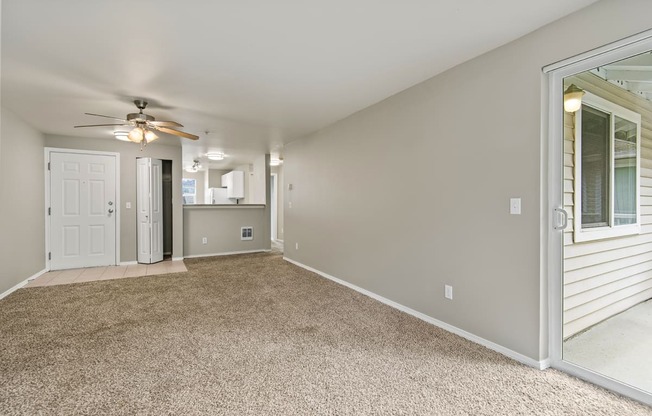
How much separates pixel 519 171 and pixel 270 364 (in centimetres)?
221

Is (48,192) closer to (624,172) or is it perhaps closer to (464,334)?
(464,334)

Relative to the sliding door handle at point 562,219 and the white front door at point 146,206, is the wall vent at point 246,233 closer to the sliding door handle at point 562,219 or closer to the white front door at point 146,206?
the white front door at point 146,206

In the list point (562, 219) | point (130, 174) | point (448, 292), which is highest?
point (130, 174)

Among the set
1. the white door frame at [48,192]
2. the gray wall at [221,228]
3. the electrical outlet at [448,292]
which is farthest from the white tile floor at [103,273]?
the electrical outlet at [448,292]

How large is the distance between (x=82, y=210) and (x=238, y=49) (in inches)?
183

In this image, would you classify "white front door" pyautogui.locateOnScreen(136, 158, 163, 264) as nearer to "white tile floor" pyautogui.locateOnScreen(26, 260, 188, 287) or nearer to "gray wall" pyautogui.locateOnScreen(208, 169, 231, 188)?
"white tile floor" pyautogui.locateOnScreen(26, 260, 188, 287)

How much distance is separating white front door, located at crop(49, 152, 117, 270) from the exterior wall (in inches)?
252

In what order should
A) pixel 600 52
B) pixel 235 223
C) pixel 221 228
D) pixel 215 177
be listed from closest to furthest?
pixel 600 52 → pixel 221 228 → pixel 235 223 → pixel 215 177

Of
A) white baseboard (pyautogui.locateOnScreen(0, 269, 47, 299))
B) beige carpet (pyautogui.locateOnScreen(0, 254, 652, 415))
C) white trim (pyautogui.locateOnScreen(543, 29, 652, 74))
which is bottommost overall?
beige carpet (pyautogui.locateOnScreen(0, 254, 652, 415))

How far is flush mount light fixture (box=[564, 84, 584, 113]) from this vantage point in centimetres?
210

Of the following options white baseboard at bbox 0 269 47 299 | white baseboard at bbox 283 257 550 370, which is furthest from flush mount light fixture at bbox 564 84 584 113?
white baseboard at bbox 0 269 47 299

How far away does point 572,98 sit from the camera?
2.12 metres

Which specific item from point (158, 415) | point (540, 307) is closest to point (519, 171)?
point (540, 307)

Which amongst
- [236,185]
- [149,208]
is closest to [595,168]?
[149,208]
